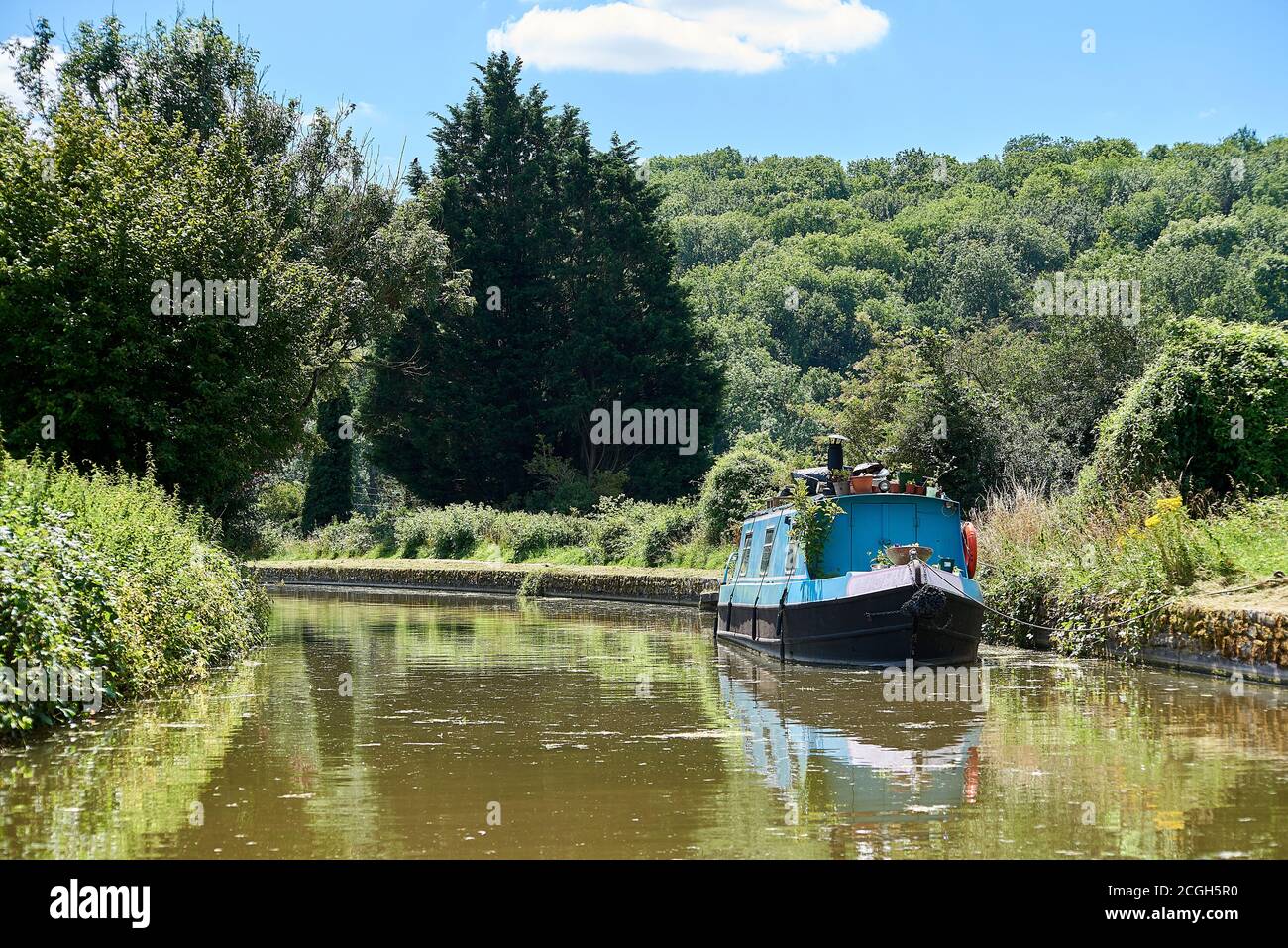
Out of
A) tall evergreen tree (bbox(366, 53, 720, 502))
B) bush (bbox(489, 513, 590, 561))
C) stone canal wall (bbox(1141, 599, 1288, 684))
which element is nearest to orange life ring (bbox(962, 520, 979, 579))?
stone canal wall (bbox(1141, 599, 1288, 684))

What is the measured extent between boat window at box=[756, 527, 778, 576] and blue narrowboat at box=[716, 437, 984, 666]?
0.02m

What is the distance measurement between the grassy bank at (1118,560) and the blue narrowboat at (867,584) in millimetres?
1451

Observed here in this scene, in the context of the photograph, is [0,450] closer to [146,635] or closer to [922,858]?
[146,635]

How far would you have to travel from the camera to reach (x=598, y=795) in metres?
8.60

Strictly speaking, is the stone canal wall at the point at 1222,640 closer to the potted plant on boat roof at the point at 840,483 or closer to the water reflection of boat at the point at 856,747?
the water reflection of boat at the point at 856,747

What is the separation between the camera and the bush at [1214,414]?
18984mm

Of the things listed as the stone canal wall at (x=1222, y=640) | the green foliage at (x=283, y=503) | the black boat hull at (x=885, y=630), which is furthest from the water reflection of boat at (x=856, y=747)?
the green foliage at (x=283, y=503)

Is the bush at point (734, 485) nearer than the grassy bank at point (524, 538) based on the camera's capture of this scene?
Yes

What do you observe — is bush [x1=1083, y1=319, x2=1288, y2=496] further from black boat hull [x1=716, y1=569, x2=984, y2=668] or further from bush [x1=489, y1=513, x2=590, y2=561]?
bush [x1=489, y1=513, x2=590, y2=561]

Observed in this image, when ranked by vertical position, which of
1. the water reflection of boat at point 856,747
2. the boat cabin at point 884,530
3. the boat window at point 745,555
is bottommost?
the water reflection of boat at point 856,747

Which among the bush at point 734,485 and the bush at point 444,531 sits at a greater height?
the bush at point 734,485

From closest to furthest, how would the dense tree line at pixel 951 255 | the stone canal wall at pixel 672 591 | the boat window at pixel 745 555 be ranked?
the stone canal wall at pixel 672 591
the boat window at pixel 745 555
the dense tree line at pixel 951 255

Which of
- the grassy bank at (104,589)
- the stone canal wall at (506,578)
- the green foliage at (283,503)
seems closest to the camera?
the grassy bank at (104,589)

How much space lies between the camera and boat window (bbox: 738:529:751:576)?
72.6 feet
